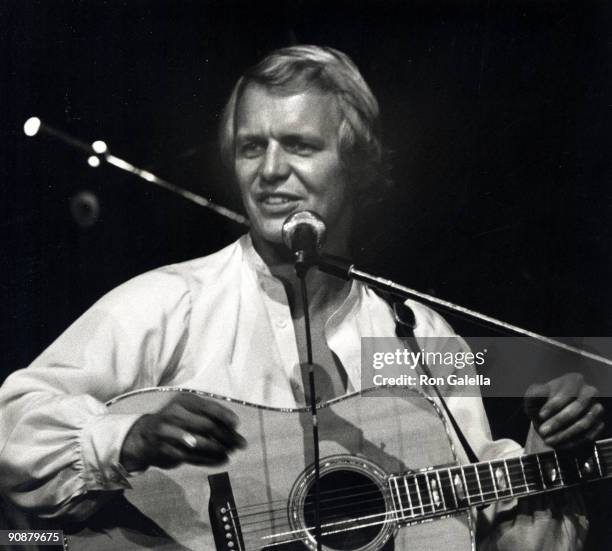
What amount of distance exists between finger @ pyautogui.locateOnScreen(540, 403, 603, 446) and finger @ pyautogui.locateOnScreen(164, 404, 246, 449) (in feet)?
2.87

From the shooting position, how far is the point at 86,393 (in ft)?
7.30

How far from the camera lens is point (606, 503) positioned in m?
2.45

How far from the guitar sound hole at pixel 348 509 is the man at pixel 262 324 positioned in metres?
0.25

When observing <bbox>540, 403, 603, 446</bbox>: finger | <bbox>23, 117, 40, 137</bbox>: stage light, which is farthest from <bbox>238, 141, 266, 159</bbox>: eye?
<bbox>540, 403, 603, 446</bbox>: finger

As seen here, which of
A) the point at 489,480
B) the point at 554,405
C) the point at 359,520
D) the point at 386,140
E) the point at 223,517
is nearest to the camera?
the point at 223,517

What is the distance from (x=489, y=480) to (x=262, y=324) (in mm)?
742

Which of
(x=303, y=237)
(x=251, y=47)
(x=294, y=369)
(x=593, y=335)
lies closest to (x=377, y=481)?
(x=294, y=369)

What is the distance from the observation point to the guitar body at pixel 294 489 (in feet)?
6.68

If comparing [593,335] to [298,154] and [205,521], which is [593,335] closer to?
[298,154]

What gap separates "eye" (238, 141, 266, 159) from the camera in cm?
240

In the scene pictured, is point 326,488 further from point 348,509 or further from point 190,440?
point 190,440

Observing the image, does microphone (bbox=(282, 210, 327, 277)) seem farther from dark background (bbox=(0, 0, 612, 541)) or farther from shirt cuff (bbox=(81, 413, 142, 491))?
shirt cuff (bbox=(81, 413, 142, 491))

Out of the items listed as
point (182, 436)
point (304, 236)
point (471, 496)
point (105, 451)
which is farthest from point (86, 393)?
point (471, 496)

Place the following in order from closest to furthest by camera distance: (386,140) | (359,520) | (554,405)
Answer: (359,520) → (554,405) → (386,140)
